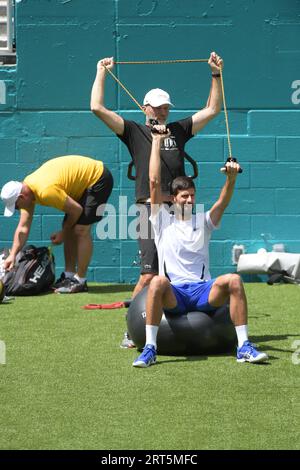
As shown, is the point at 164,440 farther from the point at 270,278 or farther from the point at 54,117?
the point at 54,117

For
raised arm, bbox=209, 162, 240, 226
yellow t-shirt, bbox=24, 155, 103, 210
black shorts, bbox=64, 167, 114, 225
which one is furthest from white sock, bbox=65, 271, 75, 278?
raised arm, bbox=209, 162, 240, 226

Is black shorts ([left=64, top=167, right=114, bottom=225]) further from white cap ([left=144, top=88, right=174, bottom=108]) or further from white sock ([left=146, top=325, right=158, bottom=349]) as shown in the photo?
white sock ([left=146, top=325, right=158, bottom=349])

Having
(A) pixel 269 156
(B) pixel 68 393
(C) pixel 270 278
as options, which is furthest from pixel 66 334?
(A) pixel 269 156

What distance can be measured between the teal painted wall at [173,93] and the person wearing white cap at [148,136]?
2.94 meters

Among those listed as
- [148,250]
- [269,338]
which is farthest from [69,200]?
[269,338]

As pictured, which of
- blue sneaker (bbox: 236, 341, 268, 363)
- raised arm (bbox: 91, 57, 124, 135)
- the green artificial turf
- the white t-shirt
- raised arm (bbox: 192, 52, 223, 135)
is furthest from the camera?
raised arm (bbox: 192, 52, 223, 135)

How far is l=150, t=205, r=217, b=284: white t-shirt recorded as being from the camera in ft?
22.5

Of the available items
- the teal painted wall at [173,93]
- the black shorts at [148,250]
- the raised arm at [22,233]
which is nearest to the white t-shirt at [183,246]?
the black shorts at [148,250]

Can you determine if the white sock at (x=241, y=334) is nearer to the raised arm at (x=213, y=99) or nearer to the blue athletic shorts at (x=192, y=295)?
the blue athletic shorts at (x=192, y=295)

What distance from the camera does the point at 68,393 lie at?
586cm

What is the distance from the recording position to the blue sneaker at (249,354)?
6.43 metres

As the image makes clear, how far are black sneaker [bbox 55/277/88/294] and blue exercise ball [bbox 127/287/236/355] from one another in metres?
3.31

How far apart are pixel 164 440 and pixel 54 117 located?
6.57 m

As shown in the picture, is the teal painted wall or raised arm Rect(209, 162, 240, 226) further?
the teal painted wall
